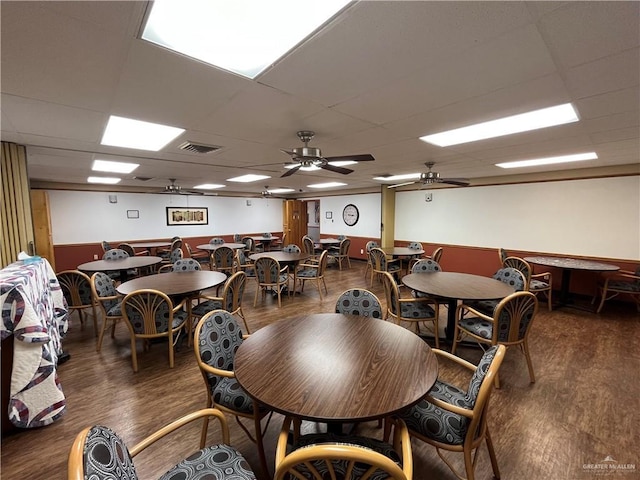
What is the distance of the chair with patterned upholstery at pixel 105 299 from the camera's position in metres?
2.95

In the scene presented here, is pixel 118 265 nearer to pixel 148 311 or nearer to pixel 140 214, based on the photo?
pixel 148 311

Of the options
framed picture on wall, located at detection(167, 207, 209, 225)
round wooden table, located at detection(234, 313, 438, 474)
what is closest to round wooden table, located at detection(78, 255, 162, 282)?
round wooden table, located at detection(234, 313, 438, 474)

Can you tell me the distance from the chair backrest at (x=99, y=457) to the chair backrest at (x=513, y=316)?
8.16 feet

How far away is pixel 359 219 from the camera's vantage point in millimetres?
8805

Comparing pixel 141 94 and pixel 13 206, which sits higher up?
pixel 141 94

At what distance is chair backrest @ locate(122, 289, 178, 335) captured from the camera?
247 centimetres

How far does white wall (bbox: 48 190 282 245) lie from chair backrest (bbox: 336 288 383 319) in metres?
7.62

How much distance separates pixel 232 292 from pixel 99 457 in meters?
2.13

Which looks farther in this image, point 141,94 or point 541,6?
point 141,94

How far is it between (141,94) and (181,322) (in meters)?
Answer: 2.08

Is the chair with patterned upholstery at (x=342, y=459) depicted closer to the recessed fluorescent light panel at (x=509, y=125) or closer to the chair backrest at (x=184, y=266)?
the recessed fluorescent light panel at (x=509, y=125)

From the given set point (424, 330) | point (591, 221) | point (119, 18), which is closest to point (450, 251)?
point (591, 221)

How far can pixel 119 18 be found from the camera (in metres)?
1.10

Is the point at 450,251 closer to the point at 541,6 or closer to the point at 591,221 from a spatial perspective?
the point at 591,221
